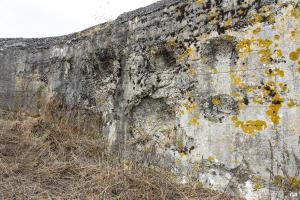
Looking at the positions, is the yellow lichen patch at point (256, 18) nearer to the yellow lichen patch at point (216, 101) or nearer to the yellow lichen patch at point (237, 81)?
the yellow lichen patch at point (237, 81)

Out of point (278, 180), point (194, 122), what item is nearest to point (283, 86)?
point (278, 180)

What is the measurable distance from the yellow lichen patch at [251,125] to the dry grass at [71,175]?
70 cm

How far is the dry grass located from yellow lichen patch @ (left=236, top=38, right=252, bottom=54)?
57.4 inches

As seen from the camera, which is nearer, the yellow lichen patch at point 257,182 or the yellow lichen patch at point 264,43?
the yellow lichen patch at point 257,182

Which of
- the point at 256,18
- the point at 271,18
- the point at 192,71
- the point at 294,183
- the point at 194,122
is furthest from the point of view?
the point at 192,71

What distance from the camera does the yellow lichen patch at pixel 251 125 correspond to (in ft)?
11.1

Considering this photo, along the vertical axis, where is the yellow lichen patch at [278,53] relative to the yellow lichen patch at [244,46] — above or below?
below

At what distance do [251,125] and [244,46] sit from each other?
0.81 metres

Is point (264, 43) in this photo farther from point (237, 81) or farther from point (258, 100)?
point (258, 100)

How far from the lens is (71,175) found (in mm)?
3809

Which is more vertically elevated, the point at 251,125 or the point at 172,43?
the point at 172,43

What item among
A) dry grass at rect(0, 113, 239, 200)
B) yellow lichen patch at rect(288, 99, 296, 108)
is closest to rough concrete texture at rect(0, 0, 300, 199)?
yellow lichen patch at rect(288, 99, 296, 108)

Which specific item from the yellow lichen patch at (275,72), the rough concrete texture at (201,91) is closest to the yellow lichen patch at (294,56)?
the rough concrete texture at (201,91)

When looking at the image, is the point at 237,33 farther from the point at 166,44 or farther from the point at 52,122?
the point at 52,122
